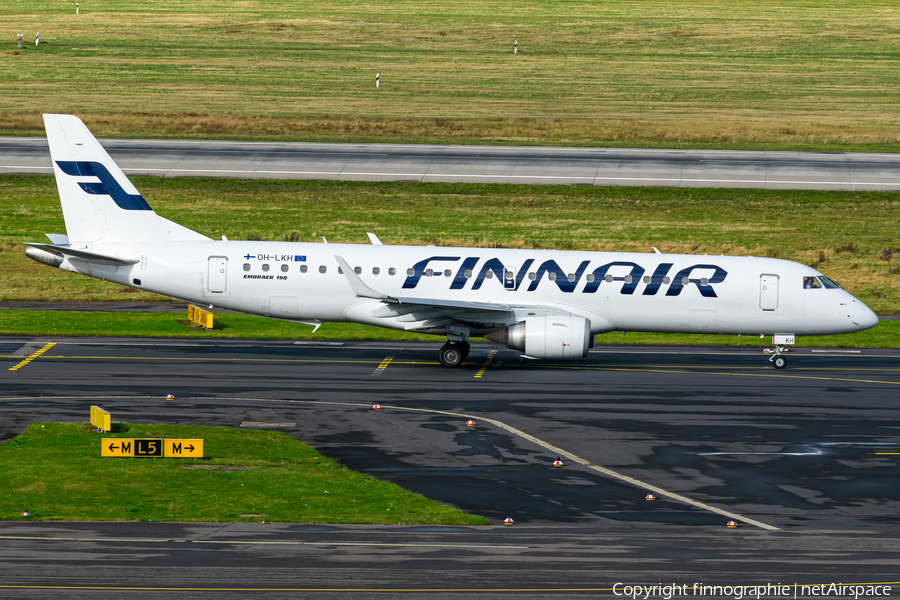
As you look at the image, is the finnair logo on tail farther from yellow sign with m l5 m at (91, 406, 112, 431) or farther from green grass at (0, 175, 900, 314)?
green grass at (0, 175, 900, 314)

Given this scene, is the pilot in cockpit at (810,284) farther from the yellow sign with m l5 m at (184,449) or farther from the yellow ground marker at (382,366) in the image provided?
the yellow sign with m l5 m at (184,449)

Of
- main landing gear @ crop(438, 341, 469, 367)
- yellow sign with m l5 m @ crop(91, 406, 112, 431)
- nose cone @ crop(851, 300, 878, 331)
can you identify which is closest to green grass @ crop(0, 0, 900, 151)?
nose cone @ crop(851, 300, 878, 331)

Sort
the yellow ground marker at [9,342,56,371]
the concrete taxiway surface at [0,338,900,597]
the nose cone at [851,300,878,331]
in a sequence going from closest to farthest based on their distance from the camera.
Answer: the concrete taxiway surface at [0,338,900,597] → the yellow ground marker at [9,342,56,371] → the nose cone at [851,300,878,331]

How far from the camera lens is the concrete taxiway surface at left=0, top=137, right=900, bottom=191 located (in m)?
67.9

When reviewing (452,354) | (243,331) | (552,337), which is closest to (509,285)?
(552,337)

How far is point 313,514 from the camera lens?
75.0ft

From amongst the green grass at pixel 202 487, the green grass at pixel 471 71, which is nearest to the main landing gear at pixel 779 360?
the green grass at pixel 202 487

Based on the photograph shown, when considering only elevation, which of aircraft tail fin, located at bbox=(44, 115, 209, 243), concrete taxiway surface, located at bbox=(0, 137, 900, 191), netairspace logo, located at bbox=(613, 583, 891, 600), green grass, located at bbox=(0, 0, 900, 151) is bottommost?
netairspace logo, located at bbox=(613, 583, 891, 600)

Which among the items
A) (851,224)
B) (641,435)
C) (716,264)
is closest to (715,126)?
(851,224)

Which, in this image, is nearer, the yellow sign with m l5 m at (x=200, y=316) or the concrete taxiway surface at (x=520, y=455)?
the concrete taxiway surface at (x=520, y=455)

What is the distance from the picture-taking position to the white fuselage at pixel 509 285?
1499 inches

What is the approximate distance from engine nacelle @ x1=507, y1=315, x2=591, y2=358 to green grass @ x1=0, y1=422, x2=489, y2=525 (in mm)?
10927

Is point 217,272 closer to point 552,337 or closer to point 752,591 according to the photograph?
point 552,337

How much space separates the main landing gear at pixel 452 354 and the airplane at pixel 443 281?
5 centimetres
